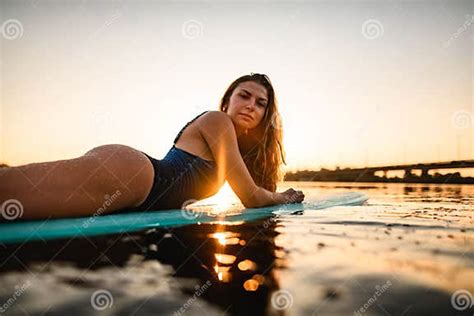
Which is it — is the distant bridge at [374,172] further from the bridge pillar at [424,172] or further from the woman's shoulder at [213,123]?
the woman's shoulder at [213,123]

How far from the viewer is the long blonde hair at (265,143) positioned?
425 centimetres

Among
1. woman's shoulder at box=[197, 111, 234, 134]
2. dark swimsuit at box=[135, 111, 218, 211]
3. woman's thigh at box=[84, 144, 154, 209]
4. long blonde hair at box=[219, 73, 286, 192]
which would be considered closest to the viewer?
woman's thigh at box=[84, 144, 154, 209]

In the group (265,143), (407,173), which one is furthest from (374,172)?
(265,143)

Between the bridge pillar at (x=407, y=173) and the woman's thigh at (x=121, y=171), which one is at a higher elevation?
the woman's thigh at (x=121, y=171)

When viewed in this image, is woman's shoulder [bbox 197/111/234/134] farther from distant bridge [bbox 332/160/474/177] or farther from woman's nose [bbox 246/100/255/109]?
distant bridge [bbox 332/160/474/177]

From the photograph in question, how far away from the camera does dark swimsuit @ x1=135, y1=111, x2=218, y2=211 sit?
9.48ft

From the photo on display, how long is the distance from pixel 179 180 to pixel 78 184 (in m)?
0.87

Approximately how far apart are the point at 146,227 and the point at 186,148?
1.05 metres

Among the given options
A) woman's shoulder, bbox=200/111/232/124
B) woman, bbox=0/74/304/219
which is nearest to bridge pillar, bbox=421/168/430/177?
woman, bbox=0/74/304/219

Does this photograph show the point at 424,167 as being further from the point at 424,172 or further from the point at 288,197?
the point at 288,197

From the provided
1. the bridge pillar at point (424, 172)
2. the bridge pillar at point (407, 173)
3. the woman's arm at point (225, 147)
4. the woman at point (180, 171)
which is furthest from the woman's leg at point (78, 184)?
the bridge pillar at point (407, 173)

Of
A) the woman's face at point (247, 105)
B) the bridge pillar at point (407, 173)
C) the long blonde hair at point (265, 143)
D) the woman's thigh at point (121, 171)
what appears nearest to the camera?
the woman's thigh at point (121, 171)

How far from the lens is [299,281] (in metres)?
1.13

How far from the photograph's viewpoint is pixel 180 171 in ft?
9.81
